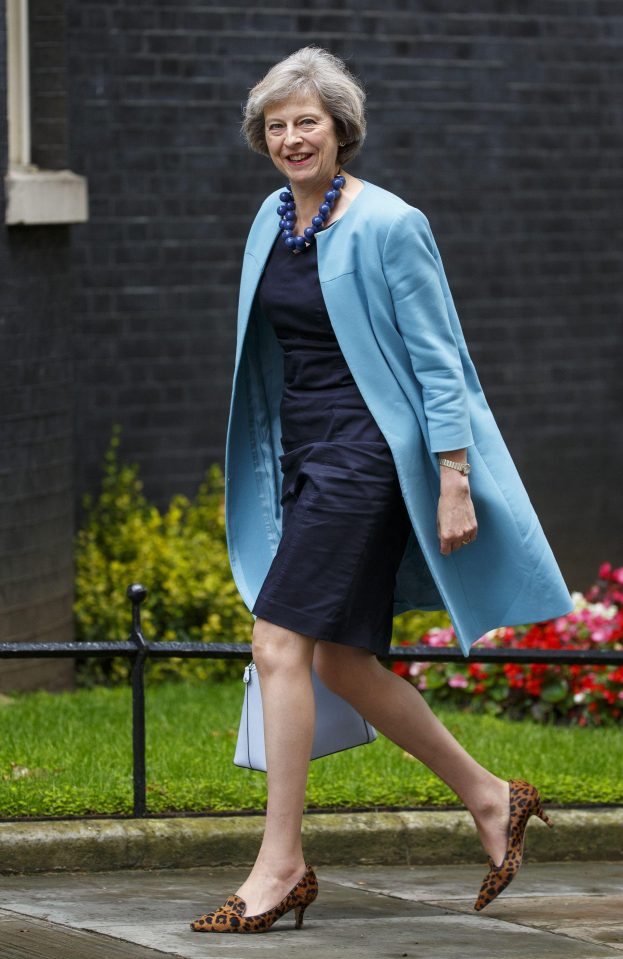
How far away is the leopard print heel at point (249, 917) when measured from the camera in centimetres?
454

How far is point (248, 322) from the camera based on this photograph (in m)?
4.91

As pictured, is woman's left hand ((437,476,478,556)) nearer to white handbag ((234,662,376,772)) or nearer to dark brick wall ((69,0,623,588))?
white handbag ((234,662,376,772))

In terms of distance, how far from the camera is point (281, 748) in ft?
14.9

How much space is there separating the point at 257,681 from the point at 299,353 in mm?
876

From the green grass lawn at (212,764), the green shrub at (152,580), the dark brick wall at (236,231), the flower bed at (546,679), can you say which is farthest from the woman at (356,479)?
the green shrub at (152,580)

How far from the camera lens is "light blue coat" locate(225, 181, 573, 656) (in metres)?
4.61

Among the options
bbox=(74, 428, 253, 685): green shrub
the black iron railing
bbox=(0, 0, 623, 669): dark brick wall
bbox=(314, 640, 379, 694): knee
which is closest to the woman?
bbox=(314, 640, 379, 694): knee

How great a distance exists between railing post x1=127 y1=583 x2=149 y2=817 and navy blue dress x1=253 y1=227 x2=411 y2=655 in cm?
112

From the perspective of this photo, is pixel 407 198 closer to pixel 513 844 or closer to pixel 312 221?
pixel 312 221

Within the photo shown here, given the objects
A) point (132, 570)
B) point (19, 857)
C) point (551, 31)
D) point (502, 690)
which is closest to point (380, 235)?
point (19, 857)

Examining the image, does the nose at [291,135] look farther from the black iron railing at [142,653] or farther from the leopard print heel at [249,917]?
the leopard print heel at [249,917]

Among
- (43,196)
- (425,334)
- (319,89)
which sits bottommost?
(425,334)

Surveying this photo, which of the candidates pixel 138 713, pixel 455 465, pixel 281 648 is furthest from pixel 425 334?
pixel 138 713

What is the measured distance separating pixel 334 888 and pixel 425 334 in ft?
5.64
